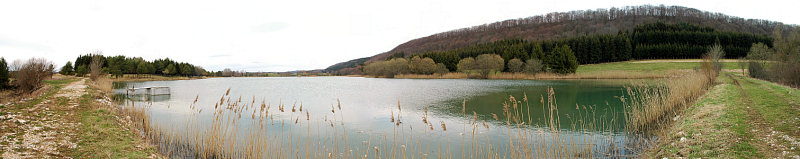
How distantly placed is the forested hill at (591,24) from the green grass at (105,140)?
101m

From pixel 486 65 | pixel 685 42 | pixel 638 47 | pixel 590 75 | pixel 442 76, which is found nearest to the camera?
pixel 590 75

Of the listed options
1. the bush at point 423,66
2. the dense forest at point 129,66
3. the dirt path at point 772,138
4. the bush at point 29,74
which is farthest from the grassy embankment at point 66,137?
the bush at point 423,66

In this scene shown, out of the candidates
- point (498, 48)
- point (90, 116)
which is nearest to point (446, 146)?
point (90, 116)

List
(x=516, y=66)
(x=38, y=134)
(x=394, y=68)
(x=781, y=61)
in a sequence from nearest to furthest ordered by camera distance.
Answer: (x=38, y=134) < (x=781, y=61) < (x=516, y=66) < (x=394, y=68)

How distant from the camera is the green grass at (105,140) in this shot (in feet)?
19.0

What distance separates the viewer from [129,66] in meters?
72.8

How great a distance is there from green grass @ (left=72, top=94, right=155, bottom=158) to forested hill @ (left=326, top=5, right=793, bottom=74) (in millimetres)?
100607

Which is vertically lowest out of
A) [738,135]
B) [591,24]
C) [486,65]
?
[738,135]

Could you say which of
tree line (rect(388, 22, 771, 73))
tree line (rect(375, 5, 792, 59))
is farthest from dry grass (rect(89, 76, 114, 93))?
tree line (rect(375, 5, 792, 59))

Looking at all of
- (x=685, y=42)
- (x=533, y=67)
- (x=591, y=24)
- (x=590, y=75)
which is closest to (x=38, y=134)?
(x=590, y=75)

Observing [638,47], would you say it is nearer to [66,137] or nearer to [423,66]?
[423,66]

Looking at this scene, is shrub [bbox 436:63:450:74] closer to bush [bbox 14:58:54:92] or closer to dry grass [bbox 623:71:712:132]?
dry grass [bbox 623:71:712:132]

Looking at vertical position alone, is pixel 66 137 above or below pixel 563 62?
below

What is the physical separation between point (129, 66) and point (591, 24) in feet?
443
